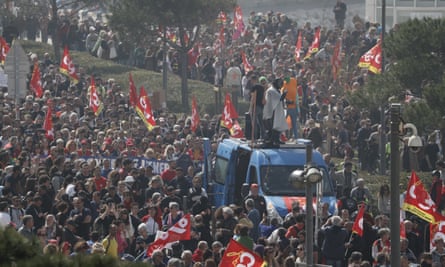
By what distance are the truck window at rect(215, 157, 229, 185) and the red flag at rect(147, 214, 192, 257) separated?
561cm

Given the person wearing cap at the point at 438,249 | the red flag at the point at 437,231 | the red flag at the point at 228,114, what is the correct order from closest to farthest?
the person wearing cap at the point at 438,249, the red flag at the point at 437,231, the red flag at the point at 228,114

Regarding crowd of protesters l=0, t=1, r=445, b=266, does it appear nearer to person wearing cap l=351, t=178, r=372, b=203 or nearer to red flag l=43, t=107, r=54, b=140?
person wearing cap l=351, t=178, r=372, b=203

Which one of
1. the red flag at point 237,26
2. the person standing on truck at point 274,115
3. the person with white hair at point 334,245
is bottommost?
the person with white hair at point 334,245

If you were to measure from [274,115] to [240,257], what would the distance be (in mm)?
8694

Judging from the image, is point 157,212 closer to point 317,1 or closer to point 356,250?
point 356,250

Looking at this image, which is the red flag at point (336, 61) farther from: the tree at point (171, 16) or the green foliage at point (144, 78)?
the tree at point (171, 16)

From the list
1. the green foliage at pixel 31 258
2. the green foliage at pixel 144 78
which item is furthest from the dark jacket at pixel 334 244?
the green foliage at pixel 144 78

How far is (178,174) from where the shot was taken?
24109 millimetres

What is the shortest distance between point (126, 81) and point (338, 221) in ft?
80.8

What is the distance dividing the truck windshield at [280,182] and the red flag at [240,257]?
668 centimetres

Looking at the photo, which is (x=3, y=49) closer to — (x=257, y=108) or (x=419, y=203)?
(x=257, y=108)

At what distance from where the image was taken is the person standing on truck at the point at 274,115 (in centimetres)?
2380

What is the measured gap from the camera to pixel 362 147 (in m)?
31.7

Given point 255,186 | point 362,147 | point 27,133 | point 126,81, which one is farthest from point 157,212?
point 126,81
